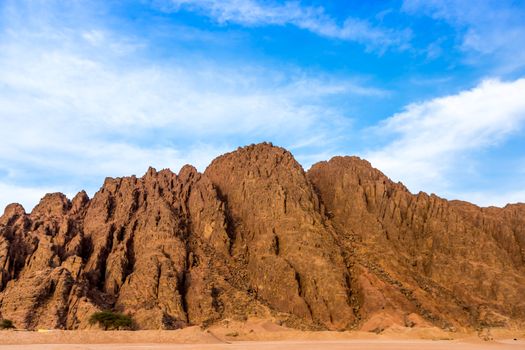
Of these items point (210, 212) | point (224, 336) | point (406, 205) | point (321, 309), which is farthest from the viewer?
point (406, 205)

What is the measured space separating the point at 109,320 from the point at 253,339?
20226 mm

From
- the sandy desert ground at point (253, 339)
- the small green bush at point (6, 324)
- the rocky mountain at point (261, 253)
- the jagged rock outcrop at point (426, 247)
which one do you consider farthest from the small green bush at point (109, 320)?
the jagged rock outcrop at point (426, 247)

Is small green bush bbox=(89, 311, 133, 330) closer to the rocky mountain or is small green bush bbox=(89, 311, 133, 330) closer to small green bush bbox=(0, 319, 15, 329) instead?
the rocky mountain

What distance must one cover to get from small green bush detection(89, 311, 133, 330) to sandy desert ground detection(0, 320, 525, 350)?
1153 cm

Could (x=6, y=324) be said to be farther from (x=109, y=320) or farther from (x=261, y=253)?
(x=261, y=253)

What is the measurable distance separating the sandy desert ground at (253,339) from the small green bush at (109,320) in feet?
37.8

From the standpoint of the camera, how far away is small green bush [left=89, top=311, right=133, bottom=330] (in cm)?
8000

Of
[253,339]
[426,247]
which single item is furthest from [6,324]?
[426,247]

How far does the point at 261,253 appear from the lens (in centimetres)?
10875

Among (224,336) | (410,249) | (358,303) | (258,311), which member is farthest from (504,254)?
(224,336)

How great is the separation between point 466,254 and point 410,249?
11.0 metres

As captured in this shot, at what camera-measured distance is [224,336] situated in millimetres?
82625

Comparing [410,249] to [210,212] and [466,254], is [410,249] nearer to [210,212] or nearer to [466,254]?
[466,254]

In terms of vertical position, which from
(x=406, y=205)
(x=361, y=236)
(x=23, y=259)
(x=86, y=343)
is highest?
(x=406, y=205)
